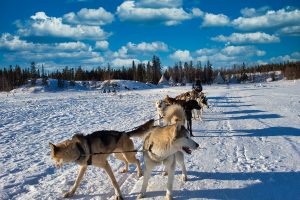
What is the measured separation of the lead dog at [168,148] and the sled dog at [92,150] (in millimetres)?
652

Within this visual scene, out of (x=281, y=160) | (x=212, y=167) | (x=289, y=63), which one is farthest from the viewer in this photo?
(x=289, y=63)

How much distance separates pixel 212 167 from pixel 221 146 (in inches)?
89.3

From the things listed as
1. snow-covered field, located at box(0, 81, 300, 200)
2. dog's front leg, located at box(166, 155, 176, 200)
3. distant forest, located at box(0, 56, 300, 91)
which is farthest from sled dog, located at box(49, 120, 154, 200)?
distant forest, located at box(0, 56, 300, 91)

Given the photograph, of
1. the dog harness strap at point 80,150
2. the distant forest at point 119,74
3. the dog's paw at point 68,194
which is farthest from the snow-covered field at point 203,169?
the distant forest at point 119,74

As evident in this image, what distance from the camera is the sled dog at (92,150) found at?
5.39 metres

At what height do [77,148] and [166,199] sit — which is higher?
[77,148]

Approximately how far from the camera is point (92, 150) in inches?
226

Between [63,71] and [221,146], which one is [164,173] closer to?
[221,146]

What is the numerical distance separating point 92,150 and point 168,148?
4.07 ft

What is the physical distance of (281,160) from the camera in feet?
26.4

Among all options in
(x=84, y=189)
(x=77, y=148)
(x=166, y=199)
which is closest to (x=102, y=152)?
(x=77, y=148)

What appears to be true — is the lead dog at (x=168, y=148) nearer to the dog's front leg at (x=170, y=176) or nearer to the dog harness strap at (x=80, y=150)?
the dog's front leg at (x=170, y=176)

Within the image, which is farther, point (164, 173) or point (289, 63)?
point (289, 63)

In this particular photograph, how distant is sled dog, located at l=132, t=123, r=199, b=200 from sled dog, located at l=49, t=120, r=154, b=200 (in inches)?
25.7
